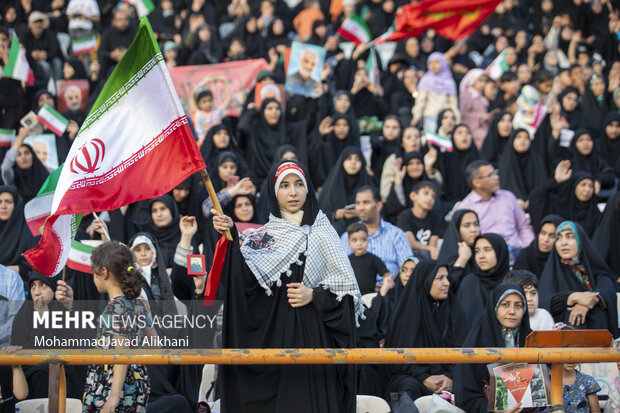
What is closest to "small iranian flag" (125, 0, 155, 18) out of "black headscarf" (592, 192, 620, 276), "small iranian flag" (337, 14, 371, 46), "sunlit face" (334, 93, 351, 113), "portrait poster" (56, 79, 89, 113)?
"portrait poster" (56, 79, 89, 113)

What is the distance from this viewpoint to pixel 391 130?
10039mm

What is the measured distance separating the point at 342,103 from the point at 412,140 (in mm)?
1234

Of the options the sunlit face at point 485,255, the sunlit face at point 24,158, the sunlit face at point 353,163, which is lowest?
the sunlit face at point 485,255

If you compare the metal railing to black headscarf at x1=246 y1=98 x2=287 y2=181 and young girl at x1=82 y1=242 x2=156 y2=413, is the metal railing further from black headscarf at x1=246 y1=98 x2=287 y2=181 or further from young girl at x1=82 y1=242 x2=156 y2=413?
black headscarf at x1=246 y1=98 x2=287 y2=181

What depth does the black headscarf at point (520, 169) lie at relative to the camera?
9961mm

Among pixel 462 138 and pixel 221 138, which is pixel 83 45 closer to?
pixel 221 138

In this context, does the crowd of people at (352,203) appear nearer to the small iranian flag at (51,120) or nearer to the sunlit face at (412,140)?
the sunlit face at (412,140)

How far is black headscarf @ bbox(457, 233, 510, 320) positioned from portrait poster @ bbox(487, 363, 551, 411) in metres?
2.37

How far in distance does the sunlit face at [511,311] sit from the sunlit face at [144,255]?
101 inches

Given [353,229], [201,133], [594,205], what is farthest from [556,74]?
[353,229]

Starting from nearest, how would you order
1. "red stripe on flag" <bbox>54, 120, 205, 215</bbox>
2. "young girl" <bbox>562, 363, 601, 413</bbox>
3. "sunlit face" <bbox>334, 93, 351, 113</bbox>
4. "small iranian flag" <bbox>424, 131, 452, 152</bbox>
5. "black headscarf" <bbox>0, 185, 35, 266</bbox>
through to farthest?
"red stripe on flag" <bbox>54, 120, 205, 215</bbox> < "young girl" <bbox>562, 363, 601, 413</bbox> < "black headscarf" <bbox>0, 185, 35, 266</bbox> < "small iranian flag" <bbox>424, 131, 452, 152</bbox> < "sunlit face" <bbox>334, 93, 351, 113</bbox>

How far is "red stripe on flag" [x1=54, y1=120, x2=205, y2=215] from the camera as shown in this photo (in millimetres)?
4203

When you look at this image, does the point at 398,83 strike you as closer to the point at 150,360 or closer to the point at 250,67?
the point at 250,67

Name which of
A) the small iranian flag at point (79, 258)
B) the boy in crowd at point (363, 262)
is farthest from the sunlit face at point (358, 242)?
the small iranian flag at point (79, 258)
